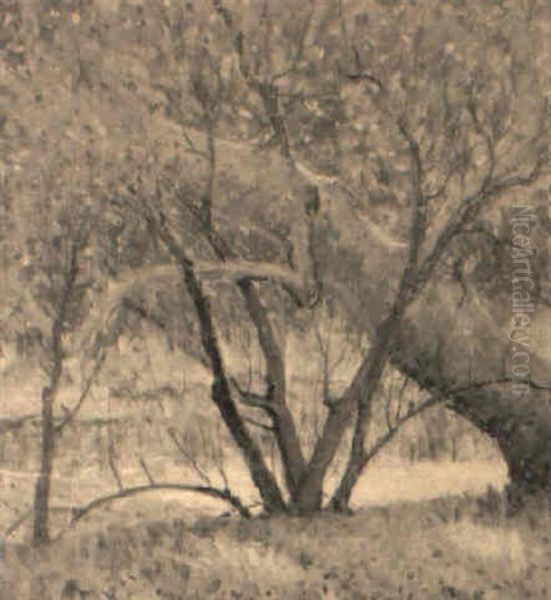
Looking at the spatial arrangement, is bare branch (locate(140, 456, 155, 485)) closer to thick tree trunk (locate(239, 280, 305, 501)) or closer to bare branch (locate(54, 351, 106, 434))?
bare branch (locate(54, 351, 106, 434))

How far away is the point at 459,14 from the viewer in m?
9.18

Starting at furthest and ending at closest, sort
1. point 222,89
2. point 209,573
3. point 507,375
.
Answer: point 507,375 → point 222,89 → point 209,573

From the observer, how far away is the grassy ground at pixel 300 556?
321 inches

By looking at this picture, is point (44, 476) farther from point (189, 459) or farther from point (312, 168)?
point (312, 168)

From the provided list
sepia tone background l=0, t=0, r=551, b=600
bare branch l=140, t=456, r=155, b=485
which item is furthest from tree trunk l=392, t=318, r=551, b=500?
bare branch l=140, t=456, r=155, b=485

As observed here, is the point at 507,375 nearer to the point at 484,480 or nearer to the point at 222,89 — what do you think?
the point at 484,480

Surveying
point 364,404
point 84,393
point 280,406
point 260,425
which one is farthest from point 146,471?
point 364,404

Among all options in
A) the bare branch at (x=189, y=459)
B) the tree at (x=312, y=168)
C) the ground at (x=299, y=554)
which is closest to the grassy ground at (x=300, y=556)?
the ground at (x=299, y=554)

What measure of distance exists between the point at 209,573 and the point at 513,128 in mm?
2820

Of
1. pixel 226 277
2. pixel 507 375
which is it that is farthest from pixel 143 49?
pixel 507 375

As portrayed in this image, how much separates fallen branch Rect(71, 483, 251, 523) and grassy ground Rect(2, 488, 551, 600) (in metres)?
0.07

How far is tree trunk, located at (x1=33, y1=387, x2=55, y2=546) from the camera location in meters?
8.89

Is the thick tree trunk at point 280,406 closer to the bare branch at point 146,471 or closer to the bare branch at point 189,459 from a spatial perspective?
the bare branch at point 189,459

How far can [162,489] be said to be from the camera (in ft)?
30.2
